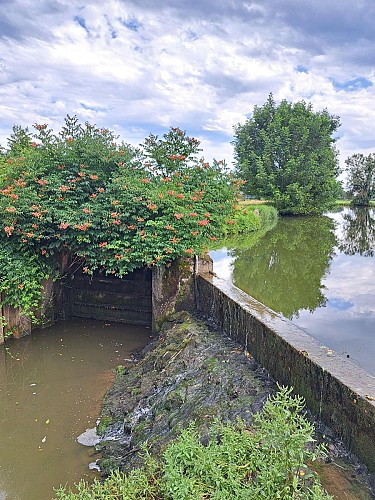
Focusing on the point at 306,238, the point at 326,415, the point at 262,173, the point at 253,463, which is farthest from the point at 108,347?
the point at 262,173

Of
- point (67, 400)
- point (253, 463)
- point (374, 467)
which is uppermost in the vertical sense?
point (253, 463)

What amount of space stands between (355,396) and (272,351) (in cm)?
151

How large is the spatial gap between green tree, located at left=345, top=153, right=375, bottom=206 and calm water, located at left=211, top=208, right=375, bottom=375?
1669 inches

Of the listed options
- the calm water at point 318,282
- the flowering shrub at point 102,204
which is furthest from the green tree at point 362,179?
the flowering shrub at point 102,204

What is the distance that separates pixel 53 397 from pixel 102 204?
11.5ft

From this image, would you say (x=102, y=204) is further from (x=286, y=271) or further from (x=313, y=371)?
(x=286, y=271)

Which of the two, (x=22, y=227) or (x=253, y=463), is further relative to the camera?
(x=22, y=227)

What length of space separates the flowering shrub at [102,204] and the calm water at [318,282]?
2.79m

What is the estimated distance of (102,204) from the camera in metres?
7.73

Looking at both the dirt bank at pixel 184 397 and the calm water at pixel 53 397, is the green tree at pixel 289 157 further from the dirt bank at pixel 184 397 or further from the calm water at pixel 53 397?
the dirt bank at pixel 184 397

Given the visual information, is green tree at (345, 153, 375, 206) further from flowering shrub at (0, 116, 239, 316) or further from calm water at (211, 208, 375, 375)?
flowering shrub at (0, 116, 239, 316)

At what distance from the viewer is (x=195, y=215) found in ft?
23.7

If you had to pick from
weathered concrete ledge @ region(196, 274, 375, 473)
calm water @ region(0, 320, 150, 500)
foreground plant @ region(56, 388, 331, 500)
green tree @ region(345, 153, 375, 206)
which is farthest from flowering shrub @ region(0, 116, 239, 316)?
green tree @ region(345, 153, 375, 206)

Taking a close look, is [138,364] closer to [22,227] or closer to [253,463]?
[22,227]
